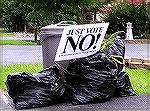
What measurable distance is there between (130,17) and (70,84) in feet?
60.5

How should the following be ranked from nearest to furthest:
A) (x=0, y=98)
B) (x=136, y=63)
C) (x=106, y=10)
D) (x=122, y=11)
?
(x=0, y=98) < (x=136, y=63) < (x=122, y=11) < (x=106, y=10)

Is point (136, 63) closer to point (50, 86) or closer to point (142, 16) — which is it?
point (50, 86)

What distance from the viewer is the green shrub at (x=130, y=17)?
24.6m

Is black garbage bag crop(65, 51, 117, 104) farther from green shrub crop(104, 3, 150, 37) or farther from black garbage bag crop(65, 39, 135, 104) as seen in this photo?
green shrub crop(104, 3, 150, 37)

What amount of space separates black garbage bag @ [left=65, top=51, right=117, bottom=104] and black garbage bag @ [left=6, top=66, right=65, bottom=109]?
0.62 ft

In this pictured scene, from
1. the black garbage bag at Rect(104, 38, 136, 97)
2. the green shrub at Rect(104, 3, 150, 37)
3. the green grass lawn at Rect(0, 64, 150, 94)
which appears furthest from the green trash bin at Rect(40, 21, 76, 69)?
the green shrub at Rect(104, 3, 150, 37)

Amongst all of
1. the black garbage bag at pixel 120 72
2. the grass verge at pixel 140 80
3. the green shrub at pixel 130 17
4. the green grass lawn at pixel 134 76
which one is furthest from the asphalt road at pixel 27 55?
the black garbage bag at pixel 120 72

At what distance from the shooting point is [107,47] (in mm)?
7340

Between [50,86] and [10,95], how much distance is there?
0.62m

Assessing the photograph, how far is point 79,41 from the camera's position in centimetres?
678

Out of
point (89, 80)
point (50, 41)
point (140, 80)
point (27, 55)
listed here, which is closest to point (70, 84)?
point (89, 80)

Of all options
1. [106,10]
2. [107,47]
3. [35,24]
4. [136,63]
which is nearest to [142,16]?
[106,10]

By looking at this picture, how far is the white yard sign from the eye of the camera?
6.60m

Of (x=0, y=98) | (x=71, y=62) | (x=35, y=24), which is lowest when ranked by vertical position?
(x=35, y=24)
